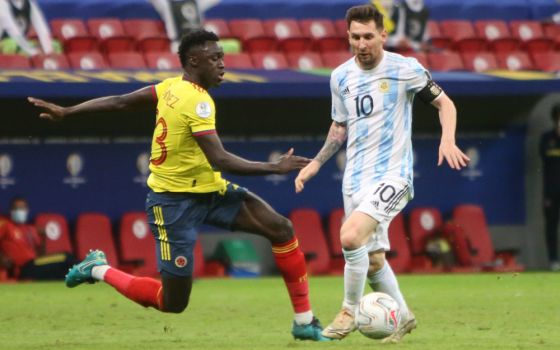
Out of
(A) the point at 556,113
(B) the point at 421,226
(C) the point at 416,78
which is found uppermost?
(A) the point at 556,113

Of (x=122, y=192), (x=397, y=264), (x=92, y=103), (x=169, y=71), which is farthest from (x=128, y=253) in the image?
(x=92, y=103)

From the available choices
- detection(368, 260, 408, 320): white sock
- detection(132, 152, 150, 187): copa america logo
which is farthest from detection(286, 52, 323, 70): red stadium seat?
detection(368, 260, 408, 320): white sock

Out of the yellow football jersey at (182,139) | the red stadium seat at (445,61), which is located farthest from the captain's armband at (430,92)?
the red stadium seat at (445,61)

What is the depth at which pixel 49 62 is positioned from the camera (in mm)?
16344

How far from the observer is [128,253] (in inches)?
638

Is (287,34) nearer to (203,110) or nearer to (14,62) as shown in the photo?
(14,62)

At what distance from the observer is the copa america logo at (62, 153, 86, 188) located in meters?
16.3

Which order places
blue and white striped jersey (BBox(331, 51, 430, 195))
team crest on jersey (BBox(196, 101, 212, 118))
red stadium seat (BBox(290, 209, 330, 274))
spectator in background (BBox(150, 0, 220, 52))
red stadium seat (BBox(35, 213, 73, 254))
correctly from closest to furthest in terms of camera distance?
team crest on jersey (BBox(196, 101, 212, 118))
blue and white striped jersey (BBox(331, 51, 430, 195))
red stadium seat (BBox(35, 213, 73, 254))
red stadium seat (BBox(290, 209, 330, 274))
spectator in background (BBox(150, 0, 220, 52))

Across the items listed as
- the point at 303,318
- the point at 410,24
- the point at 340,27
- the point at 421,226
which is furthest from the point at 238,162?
the point at 340,27

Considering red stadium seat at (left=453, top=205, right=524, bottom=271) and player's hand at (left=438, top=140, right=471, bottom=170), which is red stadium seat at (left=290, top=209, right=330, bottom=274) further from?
player's hand at (left=438, top=140, right=471, bottom=170)

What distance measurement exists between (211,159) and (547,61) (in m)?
11.9

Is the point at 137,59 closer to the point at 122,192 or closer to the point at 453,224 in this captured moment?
the point at 122,192

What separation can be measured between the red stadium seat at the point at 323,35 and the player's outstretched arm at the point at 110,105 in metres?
10.0

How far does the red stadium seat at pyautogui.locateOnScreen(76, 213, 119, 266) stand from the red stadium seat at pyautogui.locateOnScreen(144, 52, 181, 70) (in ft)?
6.89
